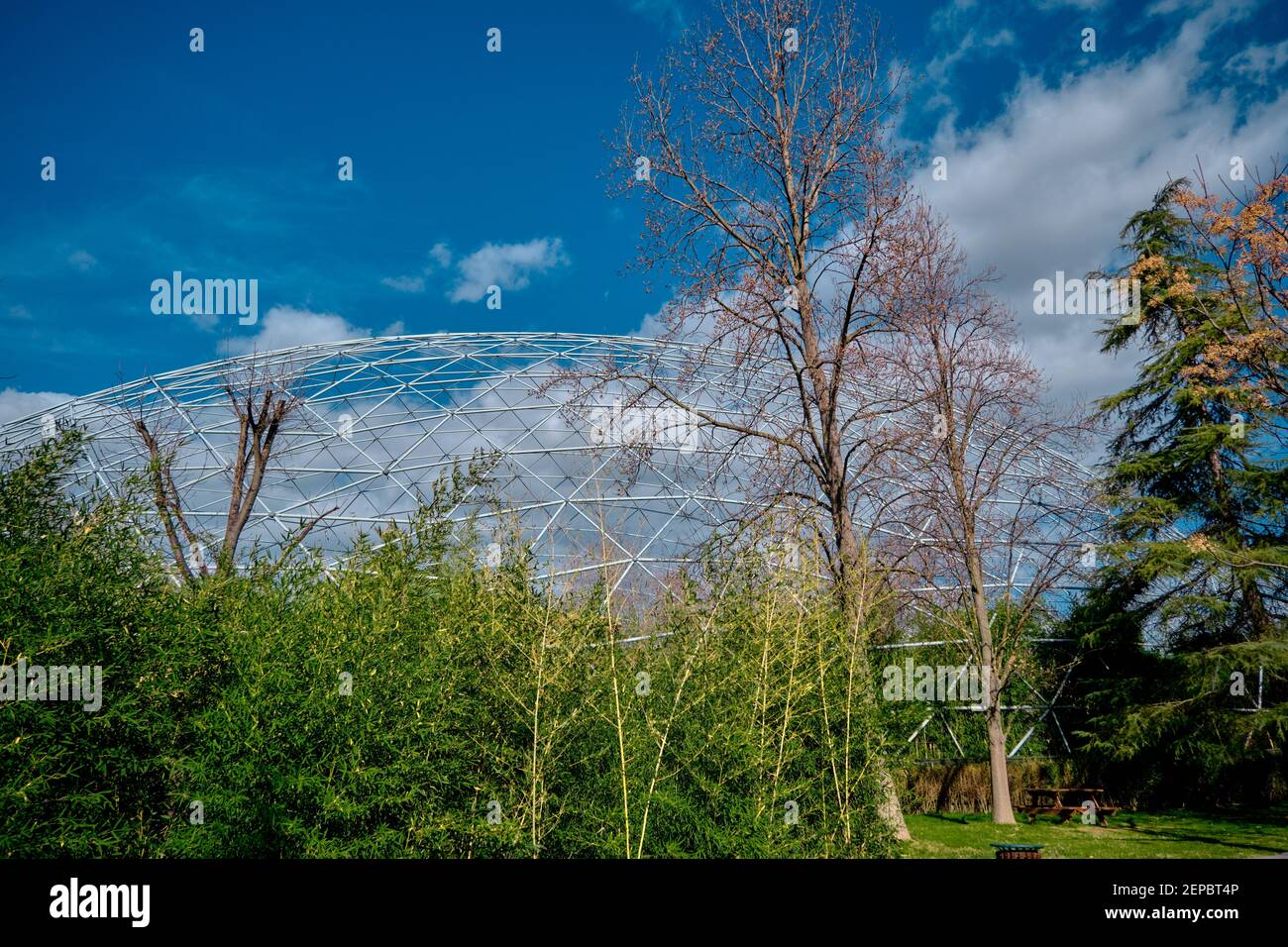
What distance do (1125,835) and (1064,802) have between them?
15.4ft

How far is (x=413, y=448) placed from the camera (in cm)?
2502

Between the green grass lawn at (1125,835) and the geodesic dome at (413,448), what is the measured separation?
6.93 m

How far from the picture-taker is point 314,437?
2547cm

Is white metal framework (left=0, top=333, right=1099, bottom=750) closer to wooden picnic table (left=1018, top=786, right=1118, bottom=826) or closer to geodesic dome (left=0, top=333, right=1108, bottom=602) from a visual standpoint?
geodesic dome (left=0, top=333, right=1108, bottom=602)

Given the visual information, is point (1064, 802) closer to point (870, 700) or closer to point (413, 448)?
point (870, 700)

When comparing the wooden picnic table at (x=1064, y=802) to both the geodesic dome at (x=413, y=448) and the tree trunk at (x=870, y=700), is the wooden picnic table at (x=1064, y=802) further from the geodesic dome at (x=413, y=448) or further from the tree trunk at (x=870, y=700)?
the tree trunk at (x=870, y=700)

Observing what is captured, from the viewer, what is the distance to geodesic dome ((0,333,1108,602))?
22250 mm

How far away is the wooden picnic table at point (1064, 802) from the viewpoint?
2011 centimetres
